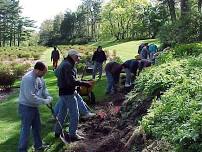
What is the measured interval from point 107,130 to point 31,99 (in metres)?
2.80

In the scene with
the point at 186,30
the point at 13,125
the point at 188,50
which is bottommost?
the point at 13,125

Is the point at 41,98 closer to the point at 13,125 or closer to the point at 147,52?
the point at 13,125

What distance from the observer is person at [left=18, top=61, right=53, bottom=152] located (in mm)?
9508

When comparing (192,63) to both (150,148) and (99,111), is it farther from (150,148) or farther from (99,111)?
(150,148)

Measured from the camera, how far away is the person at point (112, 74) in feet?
56.7

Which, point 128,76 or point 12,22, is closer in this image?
point 128,76

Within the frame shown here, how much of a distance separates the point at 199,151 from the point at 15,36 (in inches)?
4245

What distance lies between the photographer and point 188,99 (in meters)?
7.71

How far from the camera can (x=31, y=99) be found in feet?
31.3

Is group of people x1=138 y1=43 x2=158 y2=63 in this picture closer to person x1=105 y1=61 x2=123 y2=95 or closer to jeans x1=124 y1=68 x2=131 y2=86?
jeans x1=124 y1=68 x2=131 y2=86

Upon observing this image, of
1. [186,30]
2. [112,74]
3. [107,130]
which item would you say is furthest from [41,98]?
[186,30]

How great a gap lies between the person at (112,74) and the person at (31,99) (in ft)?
24.2

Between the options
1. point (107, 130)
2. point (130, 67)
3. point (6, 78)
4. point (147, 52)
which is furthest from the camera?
point (6, 78)

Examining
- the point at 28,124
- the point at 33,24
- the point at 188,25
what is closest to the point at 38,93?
the point at 28,124
